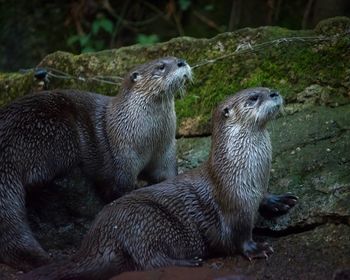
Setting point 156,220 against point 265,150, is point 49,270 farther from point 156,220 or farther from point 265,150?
point 265,150

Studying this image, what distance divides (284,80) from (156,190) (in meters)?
1.04

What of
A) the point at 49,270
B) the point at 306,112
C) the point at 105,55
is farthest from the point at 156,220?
the point at 105,55

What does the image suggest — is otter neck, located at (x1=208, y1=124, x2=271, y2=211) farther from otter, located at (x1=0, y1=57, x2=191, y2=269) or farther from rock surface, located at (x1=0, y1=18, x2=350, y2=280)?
otter, located at (x1=0, y1=57, x2=191, y2=269)

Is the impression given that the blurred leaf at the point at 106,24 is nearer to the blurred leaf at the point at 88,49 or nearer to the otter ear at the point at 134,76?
the blurred leaf at the point at 88,49

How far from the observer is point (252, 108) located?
3611 mm

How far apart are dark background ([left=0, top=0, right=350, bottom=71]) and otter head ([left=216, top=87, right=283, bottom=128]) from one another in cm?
335

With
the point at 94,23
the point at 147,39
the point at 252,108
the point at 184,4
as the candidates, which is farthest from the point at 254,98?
the point at 94,23

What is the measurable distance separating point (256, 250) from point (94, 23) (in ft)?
13.6

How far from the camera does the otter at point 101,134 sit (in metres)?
3.90

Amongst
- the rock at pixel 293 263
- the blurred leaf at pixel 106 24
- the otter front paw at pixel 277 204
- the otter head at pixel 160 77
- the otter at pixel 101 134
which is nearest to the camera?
the rock at pixel 293 263

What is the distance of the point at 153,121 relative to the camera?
412 centimetres

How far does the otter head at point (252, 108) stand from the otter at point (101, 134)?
43 cm

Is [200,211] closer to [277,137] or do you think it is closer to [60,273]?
[60,273]

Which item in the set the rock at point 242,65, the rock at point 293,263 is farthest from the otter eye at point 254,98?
the rock at point 242,65
